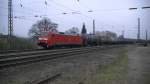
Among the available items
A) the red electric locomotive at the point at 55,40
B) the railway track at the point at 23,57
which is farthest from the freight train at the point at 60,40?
the railway track at the point at 23,57

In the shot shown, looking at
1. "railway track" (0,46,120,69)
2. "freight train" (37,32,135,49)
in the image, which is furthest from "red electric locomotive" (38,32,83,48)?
"railway track" (0,46,120,69)

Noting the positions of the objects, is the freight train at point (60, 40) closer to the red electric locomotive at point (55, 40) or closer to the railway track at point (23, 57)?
the red electric locomotive at point (55, 40)

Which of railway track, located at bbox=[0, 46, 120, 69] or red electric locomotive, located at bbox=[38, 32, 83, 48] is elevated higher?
red electric locomotive, located at bbox=[38, 32, 83, 48]

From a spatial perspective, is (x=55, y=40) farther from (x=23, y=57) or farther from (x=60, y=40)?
(x=23, y=57)

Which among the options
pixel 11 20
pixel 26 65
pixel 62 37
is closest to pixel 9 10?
pixel 11 20

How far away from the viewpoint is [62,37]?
125ft

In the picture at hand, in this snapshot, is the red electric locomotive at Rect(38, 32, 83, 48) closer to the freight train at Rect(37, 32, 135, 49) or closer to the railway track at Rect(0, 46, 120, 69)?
the freight train at Rect(37, 32, 135, 49)

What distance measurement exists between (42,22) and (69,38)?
183ft

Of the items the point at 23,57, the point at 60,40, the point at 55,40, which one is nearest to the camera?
the point at 23,57

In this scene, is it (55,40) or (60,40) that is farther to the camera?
(60,40)

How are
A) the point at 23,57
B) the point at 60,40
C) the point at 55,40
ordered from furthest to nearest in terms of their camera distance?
the point at 60,40
the point at 55,40
the point at 23,57

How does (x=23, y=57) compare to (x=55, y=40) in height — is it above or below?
below

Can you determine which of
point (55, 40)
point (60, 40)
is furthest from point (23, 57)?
point (60, 40)

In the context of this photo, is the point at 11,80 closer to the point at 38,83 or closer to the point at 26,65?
the point at 38,83
